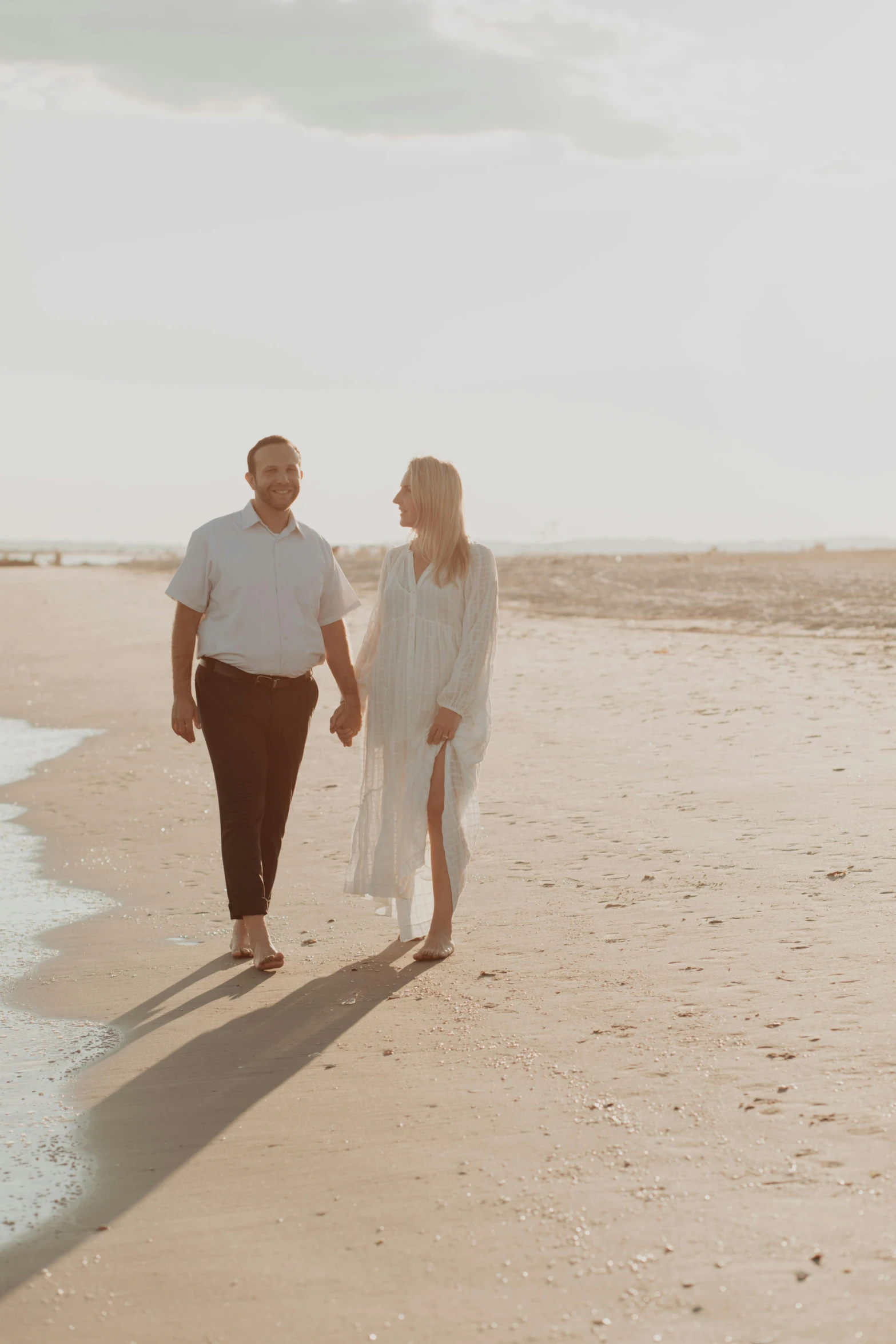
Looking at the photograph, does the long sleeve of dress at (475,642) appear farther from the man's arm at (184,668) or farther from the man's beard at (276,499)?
the man's arm at (184,668)

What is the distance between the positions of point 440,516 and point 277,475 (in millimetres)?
646

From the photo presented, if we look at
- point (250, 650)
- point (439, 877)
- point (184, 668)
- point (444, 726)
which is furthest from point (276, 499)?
point (439, 877)

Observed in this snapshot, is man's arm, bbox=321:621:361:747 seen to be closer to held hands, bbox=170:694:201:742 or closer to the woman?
the woman

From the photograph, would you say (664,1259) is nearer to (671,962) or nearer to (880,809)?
(671,962)

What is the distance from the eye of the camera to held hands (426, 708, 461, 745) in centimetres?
534

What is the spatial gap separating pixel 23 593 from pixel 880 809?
2626cm

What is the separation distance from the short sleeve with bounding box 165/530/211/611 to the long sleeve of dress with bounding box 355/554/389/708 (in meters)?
0.64

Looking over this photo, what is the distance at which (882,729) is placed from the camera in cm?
988

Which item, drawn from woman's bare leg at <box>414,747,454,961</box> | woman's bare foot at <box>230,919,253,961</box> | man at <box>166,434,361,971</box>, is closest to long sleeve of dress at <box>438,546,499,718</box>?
woman's bare leg at <box>414,747,454,961</box>

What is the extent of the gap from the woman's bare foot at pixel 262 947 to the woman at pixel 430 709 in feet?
1.26

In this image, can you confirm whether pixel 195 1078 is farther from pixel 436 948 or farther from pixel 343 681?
pixel 343 681

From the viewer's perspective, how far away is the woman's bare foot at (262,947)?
5.27 m

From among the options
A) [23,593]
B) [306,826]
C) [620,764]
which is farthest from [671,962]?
[23,593]

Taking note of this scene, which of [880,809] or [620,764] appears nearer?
[880,809]
